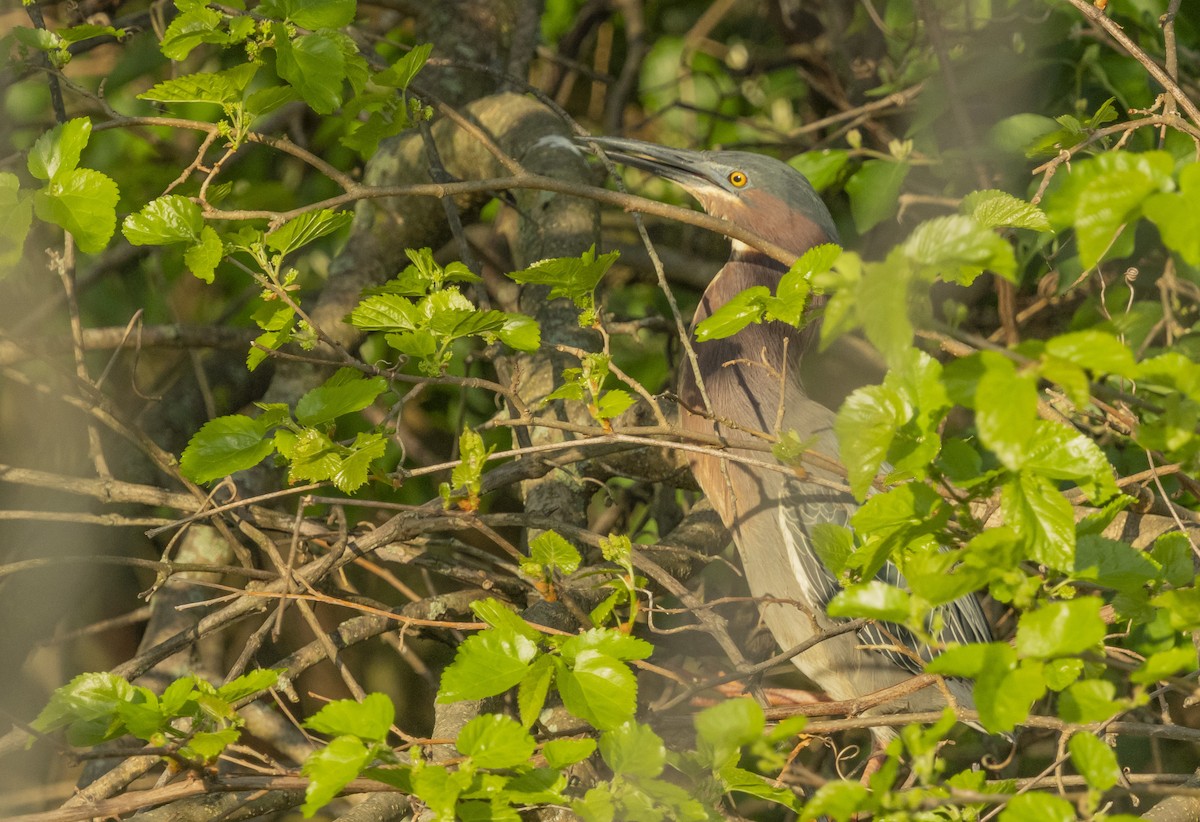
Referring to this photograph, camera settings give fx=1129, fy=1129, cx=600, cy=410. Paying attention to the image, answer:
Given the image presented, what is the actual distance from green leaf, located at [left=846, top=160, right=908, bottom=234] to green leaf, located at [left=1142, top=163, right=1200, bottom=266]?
5.83ft

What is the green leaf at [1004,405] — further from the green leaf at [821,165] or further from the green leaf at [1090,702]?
the green leaf at [821,165]

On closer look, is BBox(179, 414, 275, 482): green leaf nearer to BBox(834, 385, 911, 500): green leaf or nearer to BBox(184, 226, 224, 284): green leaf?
BBox(184, 226, 224, 284): green leaf

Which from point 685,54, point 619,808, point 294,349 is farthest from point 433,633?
point 685,54

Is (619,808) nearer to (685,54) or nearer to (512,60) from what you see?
(512,60)

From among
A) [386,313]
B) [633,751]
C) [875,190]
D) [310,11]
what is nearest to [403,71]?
[310,11]

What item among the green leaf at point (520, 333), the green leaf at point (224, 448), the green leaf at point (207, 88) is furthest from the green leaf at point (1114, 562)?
the green leaf at point (207, 88)

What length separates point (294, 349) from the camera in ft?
8.73

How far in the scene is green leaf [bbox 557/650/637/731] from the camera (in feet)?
3.98

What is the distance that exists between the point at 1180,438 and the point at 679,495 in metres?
2.07

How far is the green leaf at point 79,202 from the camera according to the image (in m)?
1.56

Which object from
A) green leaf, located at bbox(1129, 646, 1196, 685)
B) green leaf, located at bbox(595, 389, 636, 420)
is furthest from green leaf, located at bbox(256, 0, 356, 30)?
green leaf, located at bbox(1129, 646, 1196, 685)

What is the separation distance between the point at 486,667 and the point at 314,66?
926mm

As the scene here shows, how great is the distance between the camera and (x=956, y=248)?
975 mm

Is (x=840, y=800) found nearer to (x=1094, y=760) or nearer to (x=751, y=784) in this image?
(x=1094, y=760)
